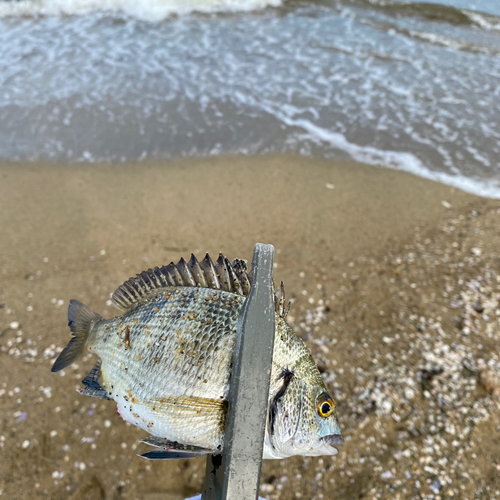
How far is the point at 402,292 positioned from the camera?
376cm

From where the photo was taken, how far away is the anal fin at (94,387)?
1567 mm

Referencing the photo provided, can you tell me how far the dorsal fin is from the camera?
4.93 ft

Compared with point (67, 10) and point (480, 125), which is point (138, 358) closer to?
point (480, 125)

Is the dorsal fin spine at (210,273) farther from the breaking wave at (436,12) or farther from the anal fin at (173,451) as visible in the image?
the breaking wave at (436,12)

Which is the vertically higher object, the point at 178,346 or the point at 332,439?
the point at 178,346

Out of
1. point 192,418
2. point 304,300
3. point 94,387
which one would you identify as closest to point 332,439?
point 192,418

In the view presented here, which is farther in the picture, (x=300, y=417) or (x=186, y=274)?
(x=186, y=274)

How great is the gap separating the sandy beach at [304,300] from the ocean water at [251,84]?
0.61 metres

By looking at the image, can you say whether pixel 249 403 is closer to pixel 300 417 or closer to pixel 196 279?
pixel 300 417

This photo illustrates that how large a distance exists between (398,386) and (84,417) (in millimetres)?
2284

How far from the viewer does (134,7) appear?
10172 mm

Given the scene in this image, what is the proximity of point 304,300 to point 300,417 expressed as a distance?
237 centimetres

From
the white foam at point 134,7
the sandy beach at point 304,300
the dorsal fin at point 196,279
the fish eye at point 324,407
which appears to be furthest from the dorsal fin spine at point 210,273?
the white foam at point 134,7

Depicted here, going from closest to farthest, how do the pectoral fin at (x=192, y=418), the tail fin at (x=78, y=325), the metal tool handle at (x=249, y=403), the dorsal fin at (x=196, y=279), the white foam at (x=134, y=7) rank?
the metal tool handle at (x=249, y=403), the pectoral fin at (x=192, y=418), the dorsal fin at (x=196, y=279), the tail fin at (x=78, y=325), the white foam at (x=134, y=7)
